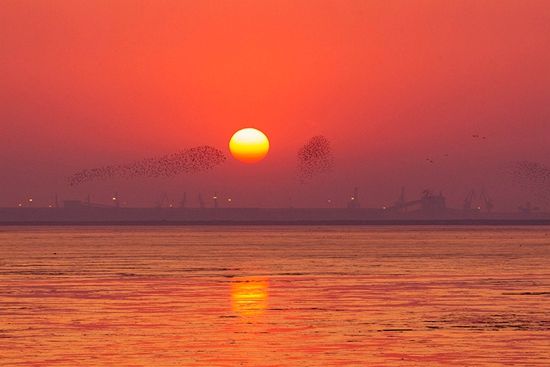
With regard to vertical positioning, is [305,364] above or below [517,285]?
below

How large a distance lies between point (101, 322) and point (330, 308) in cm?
998

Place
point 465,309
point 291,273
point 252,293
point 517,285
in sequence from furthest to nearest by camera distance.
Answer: point 291,273 < point 517,285 < point 252,293 < point 465,309

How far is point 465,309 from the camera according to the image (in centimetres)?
4859

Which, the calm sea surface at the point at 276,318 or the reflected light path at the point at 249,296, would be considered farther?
the reflected light path at the point at 249,296

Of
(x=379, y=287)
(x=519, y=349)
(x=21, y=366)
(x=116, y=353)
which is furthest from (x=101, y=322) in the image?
(x=379, y=287)

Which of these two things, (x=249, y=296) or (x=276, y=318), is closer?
(x=276, y=318)

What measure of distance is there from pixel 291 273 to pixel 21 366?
4781 cm

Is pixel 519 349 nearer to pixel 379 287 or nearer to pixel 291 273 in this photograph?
pixel 379 287

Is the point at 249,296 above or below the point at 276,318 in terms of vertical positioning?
above

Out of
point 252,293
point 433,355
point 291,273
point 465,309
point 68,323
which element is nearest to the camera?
point 433,355

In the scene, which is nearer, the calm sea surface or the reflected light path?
the calm sea surface

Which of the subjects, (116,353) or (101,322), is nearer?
(116,353)

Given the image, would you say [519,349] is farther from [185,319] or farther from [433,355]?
[185,319]

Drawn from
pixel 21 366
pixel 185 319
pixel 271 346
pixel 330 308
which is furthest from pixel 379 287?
pixel 21 366
